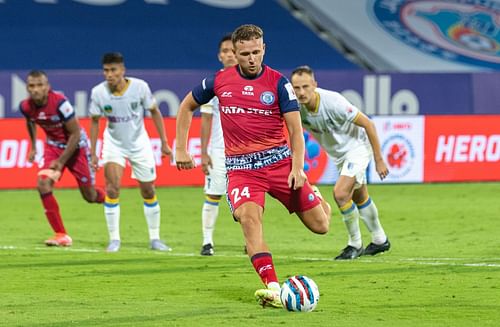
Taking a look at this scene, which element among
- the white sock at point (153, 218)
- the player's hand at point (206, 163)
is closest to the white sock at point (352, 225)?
the player's hand at point (206, 163)

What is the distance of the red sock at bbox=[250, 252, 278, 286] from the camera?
896 cm

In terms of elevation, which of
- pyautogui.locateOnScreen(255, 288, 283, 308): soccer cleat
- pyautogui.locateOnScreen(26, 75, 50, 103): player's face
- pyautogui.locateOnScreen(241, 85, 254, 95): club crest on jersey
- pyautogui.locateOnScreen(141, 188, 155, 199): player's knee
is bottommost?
pyautogui.locateOnScreen(141, 188, 155, 199): player's knee

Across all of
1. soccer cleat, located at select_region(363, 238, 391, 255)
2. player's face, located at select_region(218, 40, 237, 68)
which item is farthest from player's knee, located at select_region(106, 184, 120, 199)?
soccer cleat, located at select_region(363, 238, 391, 255)

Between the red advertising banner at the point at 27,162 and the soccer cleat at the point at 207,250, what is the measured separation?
7344 millimetres

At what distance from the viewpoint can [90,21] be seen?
27.5 metres

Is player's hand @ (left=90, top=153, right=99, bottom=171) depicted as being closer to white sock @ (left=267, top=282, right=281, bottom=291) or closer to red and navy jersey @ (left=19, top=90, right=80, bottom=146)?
red and navy jersey @ (left=19, top=90, right=80, bottom=146)

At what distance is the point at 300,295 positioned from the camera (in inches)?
339

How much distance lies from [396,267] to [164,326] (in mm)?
3916

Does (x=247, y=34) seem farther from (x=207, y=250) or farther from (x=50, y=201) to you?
(x=50, y=201)

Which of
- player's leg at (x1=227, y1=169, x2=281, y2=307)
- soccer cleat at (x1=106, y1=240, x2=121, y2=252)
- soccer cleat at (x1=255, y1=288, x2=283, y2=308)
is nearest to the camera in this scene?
soccer cleat at (x1=255, y1=288, x2=283, y2=308)

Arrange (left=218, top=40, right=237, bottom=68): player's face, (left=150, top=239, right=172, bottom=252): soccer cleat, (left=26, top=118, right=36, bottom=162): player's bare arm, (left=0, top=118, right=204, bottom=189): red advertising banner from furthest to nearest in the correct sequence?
(left=0, top=118, right=204, bottom=189): red advertising banner, (left=26, top=118, right=36, bottom=162): player's bare arm, (left=150, top=239, right=172, bottom=252): soccer cleat, (left=218, top=40, right=237, bottom=68): player's face

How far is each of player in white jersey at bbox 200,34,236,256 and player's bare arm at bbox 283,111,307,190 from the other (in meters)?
→ 3.46

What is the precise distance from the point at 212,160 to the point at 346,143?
4.89ft

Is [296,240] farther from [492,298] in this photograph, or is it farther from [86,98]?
[86,98]
